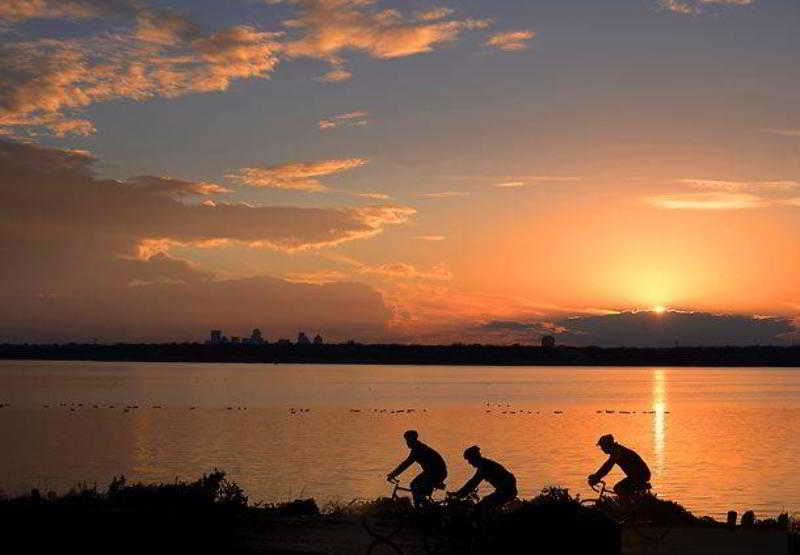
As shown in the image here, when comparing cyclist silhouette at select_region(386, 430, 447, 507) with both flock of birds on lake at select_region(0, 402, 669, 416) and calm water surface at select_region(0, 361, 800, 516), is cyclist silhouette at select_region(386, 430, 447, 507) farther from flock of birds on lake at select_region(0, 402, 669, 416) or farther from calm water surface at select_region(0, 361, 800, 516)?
flock of birds on lake at select_region(0, 402, 669, 416)

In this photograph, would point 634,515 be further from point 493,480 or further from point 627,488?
point 493,480

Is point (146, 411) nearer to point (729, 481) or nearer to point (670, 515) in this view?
point (729, 481)

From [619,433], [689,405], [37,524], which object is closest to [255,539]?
[37,524]

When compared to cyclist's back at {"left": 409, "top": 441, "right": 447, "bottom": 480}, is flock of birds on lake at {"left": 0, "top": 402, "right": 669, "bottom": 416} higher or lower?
lower

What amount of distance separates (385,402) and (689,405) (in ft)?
132

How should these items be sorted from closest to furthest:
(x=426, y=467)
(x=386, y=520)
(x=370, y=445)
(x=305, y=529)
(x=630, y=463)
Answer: (x=426, y=467), (x=630, y=463), (x=305, y=529), (x=386, y=520), (x=370, y=445)

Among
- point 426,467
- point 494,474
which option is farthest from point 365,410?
point 494,474

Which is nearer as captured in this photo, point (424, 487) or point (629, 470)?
point (424, 487)

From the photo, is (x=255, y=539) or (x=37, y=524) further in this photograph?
(x=255, y=539)

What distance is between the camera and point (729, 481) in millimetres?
49375

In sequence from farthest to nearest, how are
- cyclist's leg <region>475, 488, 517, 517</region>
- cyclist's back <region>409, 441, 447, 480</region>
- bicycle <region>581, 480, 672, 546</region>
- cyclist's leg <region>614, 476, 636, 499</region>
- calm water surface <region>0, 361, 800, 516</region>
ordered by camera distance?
calm water surface <region>0, 361, 800, 516</region>, bicycle <region>581, 480, 672, 546</region>, cyclist's leg <region>614, 476, 636, 499</region>, cyclist's back <region>409, 441, 447, 480</region>, cyclist's leg <region>475, 488, 517, 517</region>

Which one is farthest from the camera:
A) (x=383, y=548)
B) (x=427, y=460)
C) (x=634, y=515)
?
(x=634, y=515)

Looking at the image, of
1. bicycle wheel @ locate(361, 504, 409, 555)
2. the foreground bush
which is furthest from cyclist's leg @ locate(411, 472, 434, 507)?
the foreground bush

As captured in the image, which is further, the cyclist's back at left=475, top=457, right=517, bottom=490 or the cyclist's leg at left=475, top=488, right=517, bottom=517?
the cyclist's leg at left=475, top=488, right=517, bottom=517
